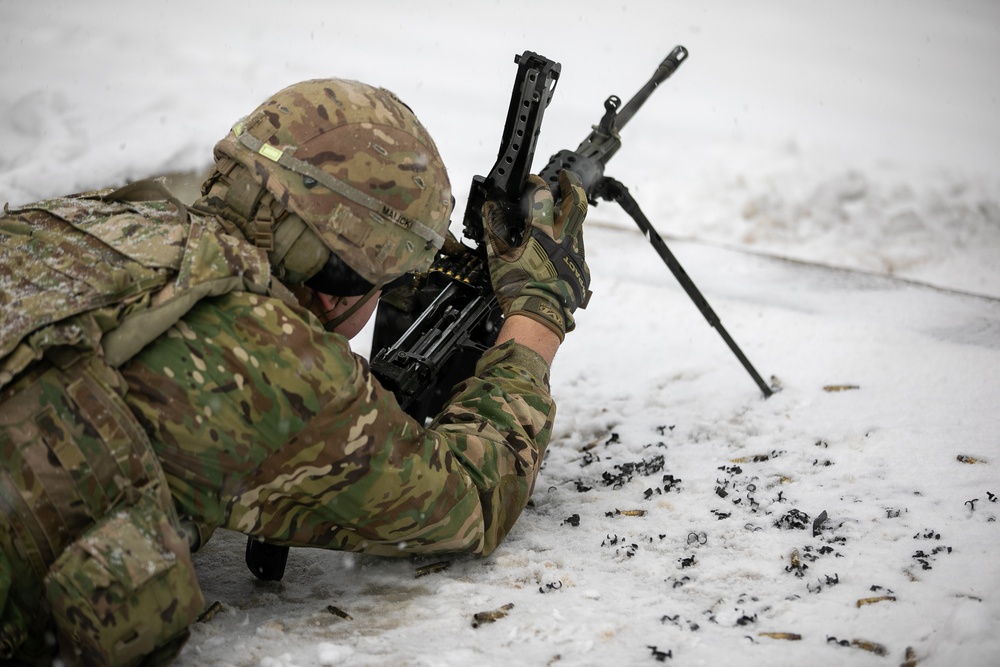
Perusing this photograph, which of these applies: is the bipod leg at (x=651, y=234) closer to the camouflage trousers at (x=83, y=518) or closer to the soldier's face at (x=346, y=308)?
the soldier's face at (x=346, y=308)

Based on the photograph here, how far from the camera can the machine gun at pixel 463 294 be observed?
3039 millimetres

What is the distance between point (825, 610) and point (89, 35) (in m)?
8.57

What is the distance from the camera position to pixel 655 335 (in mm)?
4980

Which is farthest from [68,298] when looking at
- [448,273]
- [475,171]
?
[475,171]

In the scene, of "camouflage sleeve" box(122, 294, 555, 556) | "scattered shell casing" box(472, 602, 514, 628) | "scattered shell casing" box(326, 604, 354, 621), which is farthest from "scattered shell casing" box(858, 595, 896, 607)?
"scattered shell casing" box(326, 604, 354, 621)

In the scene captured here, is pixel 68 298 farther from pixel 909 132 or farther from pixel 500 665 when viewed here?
pixel 909 132

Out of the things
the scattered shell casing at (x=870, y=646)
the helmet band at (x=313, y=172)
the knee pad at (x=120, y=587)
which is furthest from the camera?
the helmet band at (x=313, y=172)

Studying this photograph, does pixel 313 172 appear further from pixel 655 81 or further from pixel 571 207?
pixel 655 81

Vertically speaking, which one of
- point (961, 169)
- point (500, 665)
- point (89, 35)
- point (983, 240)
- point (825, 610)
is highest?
point (961, 169)

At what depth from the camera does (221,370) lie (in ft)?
6.73

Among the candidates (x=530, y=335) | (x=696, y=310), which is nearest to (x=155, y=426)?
(x=530, y=335)

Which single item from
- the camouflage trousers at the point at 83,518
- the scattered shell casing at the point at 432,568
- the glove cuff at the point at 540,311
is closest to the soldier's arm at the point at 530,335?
the glove cuff at the point at 540,311

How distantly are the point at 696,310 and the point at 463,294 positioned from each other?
88.6 inches

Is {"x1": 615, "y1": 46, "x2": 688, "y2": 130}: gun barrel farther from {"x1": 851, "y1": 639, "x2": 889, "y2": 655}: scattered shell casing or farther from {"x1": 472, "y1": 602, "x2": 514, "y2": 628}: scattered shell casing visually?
{"x1": 851, "y1": 639, "x2": 889, "y2": 655}: scattered shell casing
